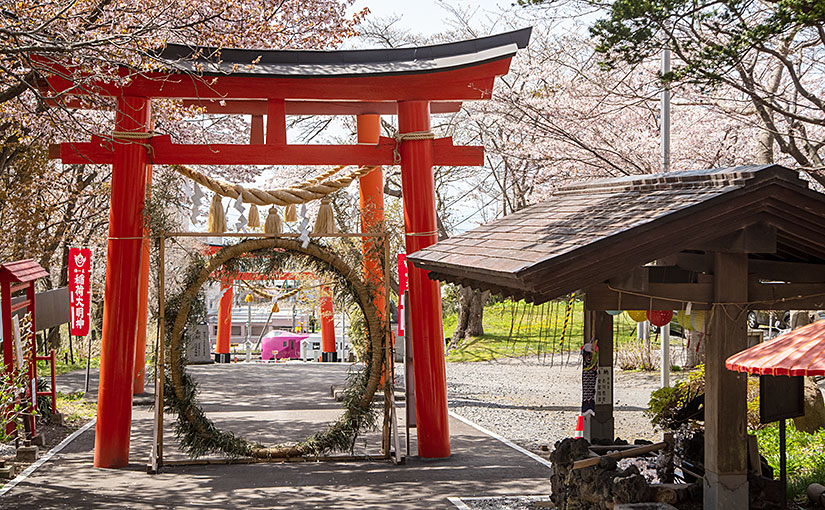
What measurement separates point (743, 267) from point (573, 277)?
146 cm

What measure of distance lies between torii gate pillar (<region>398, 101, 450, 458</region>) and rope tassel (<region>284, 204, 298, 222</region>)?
1.42 m

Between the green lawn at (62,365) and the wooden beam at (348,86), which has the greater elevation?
the wooden beam at (348,86)

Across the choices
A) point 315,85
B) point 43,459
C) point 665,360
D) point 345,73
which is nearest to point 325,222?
point 315,85

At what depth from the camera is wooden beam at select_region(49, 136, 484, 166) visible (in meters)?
10.0

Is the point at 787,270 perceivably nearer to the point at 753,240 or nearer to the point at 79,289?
the point at 753,240

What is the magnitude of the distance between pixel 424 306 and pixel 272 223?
6.87 ft

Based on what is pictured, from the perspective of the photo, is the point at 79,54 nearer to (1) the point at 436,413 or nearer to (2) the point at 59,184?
(1) the point at 436,413

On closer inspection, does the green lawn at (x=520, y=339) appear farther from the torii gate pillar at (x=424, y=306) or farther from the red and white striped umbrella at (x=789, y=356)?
the red and white striped umbrella at (x=789, y=356)

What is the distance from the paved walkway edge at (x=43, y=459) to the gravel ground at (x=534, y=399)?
240 inches

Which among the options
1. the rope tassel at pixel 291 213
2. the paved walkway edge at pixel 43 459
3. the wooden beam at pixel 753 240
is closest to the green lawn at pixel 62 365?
the paved walkway edge at pixel 43 459

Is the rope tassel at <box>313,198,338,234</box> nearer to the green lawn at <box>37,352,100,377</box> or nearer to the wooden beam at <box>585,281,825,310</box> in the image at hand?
the wooden beam at <box>585,281,825,310</box>

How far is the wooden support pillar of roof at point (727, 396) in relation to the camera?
5910 mm

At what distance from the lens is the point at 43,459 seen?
1009cm

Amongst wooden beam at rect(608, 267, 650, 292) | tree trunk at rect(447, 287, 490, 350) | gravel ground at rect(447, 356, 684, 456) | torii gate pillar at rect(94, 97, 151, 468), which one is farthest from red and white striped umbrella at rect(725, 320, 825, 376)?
tree trunk at rect(447, 287, 490, 350)
